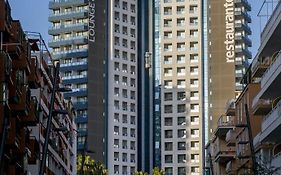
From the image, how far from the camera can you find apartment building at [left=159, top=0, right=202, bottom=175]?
168 metres

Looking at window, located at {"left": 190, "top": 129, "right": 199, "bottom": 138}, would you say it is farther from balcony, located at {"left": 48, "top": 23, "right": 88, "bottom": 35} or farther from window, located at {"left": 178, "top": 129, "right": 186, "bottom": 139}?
balcony, located at {"left": 48, "top": 23, "right": 88, "bottom": 35}

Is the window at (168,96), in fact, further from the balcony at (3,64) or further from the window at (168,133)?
the balcony at (3,64)

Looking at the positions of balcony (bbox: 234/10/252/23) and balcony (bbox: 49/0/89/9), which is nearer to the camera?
balcony (bbox: 234/10/252/23)

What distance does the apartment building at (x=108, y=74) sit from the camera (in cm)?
16425

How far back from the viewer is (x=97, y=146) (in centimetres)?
16175

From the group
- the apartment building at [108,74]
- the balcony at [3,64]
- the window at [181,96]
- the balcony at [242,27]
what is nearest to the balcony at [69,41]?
the apartment building at [108,74]

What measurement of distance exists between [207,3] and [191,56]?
11166 mm

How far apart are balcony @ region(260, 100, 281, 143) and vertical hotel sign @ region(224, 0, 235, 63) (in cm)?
10207

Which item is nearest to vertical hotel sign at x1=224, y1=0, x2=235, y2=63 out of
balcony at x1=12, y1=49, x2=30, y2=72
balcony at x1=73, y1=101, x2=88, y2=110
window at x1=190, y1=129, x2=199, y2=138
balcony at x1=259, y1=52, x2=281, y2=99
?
window at x1=190, y1=129, x2=199, y2=138

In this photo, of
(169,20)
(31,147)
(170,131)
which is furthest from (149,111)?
(31,147)

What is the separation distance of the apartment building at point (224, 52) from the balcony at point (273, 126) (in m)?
99.8

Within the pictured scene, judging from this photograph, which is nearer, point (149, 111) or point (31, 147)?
point (31, 147)

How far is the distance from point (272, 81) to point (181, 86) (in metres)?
115

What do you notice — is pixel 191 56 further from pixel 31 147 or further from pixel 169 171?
pixel 31 147
